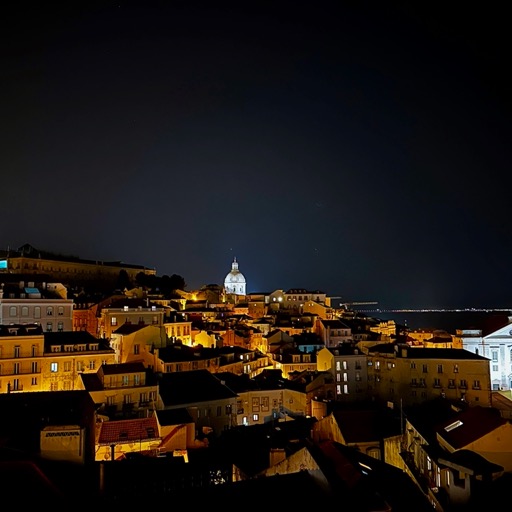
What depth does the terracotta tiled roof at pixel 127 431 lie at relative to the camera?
21.0 metres

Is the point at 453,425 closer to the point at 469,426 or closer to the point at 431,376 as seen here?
the point at 469,426

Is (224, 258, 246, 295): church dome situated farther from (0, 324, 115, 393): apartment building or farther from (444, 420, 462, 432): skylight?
(444, 420, 462, 432): skylight

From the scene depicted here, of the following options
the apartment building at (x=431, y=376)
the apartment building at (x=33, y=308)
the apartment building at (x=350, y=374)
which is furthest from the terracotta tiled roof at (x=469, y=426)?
the apartment building at (x=33, y=308)

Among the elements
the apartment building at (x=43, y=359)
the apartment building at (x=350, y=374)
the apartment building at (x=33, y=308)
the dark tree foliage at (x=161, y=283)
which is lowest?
the apartment building at (x=350, y=374)

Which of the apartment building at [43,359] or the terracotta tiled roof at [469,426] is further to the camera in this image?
the apartment building at [43,359]

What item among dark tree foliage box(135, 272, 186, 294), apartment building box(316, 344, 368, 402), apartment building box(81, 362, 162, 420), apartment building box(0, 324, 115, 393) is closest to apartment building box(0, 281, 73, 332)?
apartment building box(0, 324, 115, 393)

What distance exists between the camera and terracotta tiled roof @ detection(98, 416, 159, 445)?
826 inches

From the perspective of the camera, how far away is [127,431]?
21922 mm

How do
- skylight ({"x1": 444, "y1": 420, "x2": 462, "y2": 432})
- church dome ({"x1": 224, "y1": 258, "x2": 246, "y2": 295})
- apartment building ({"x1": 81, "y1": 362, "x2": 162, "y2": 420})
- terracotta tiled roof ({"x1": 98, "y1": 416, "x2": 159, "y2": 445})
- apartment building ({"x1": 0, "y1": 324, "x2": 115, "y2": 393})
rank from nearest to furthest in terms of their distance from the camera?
skylight ({"x1": 444, "y1": 420, "x2": 462, "y2": 432})
terracotta tiled roof ({"x1": 98, "y1": 416, "x2": 159, "y2": 445})
apartment building ({"x1": 81, "y1": 362, "x2": 162, "y2": 420})
apartment building ({"x1": 0, "y1": 324, "x2": 115, "y2": 393})
church dome ({"x1": 224, "y1": 258, "x2": 246, "y2": 295})

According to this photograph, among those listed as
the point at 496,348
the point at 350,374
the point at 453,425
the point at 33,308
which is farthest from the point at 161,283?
the point at 453,425

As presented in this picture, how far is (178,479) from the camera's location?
15.0 meters

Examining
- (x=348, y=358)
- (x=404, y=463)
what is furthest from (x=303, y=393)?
(x=404, y=463)

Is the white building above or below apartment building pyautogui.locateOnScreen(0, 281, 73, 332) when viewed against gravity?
below

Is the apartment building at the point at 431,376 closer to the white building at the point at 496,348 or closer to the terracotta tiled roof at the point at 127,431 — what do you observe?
the white building at the point at 496,348
